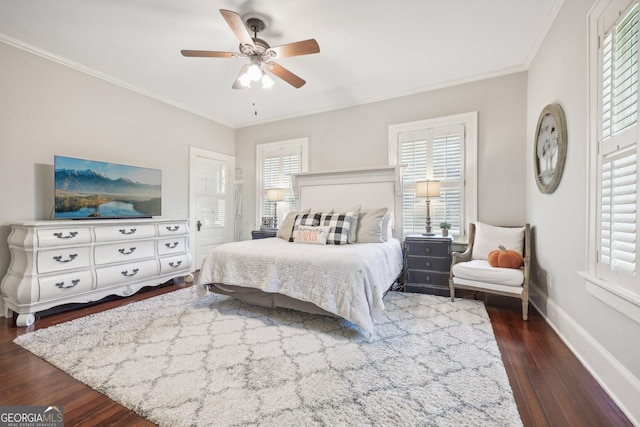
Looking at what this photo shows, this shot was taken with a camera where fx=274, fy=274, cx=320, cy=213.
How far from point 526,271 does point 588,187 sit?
1.14 metres

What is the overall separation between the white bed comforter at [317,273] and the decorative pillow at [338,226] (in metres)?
0.34

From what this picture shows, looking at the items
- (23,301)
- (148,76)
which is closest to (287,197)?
(148,76)

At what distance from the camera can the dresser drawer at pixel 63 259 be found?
2621 millimetres

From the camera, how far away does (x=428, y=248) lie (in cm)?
342

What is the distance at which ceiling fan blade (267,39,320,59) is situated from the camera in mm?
2268

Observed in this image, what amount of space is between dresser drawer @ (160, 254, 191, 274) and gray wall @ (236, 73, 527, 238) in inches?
97.5

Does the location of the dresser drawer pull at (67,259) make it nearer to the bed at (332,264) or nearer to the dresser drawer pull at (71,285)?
the dresser drawer pull at (71,285)

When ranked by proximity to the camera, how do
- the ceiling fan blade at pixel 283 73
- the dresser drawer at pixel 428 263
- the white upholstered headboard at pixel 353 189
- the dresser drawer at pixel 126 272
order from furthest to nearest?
the white upholstered headboard at pixel 353 189 < the dresser drawer at pixel 428 263 < the dresser drawer at pixel 126 272 < the ceiling fan blade at pixel 283 73

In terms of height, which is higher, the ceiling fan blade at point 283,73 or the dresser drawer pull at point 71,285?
the ceiling fan blade at point 283,73

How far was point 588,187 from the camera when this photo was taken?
1.84 m

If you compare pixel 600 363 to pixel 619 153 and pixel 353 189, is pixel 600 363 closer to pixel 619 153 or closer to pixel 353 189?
pixel 619 153

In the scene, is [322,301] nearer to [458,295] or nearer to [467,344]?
[467,344]
